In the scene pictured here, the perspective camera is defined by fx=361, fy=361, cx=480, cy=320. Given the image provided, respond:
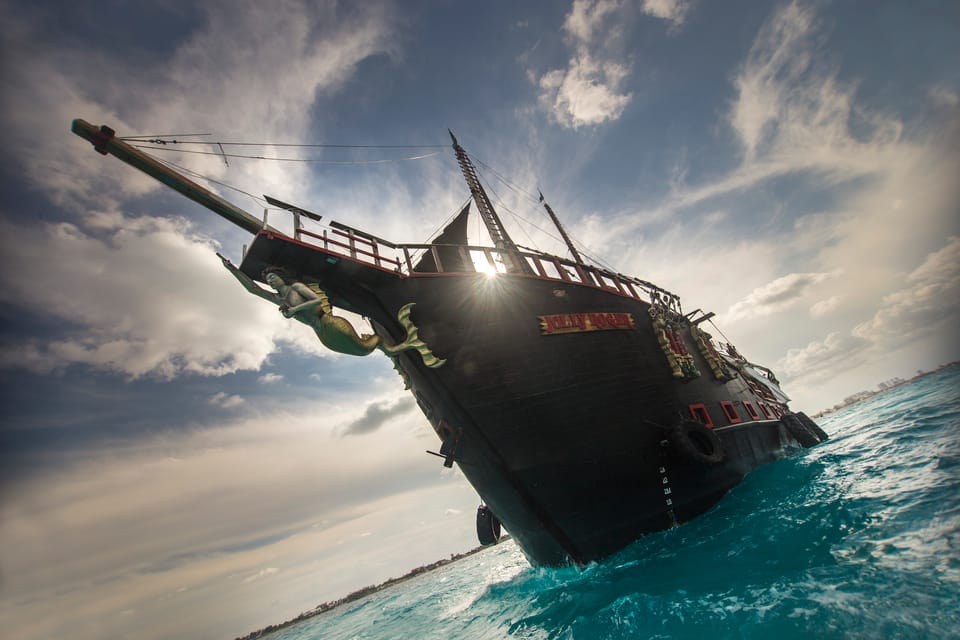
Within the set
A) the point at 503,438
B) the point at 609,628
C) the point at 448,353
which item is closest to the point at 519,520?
the point at 503,438

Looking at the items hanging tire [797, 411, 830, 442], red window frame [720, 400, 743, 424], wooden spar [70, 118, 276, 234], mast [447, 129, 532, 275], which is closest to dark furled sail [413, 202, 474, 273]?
mast [447, 129, 532, 275]

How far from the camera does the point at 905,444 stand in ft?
32.7

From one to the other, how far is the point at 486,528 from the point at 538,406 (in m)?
7.59

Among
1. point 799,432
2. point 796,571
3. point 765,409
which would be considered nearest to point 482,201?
point 796,571

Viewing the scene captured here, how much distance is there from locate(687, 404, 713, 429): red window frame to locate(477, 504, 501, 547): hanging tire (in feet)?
25.1

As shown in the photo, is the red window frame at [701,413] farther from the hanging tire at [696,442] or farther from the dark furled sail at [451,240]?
the dark furled sail at [451,240]

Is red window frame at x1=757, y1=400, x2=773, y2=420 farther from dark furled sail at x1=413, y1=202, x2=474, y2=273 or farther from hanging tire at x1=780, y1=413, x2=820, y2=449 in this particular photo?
dark furled sail at x1=413, y1=202, x2=474, y2=273

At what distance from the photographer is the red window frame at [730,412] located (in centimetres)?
1260

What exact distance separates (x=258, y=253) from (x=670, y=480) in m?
10.9

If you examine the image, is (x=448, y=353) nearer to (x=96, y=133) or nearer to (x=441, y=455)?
(x=441, y=455)

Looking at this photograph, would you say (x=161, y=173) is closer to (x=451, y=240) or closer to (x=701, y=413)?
(x=451, y=240)

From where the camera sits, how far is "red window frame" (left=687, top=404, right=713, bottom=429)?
35.0 feet

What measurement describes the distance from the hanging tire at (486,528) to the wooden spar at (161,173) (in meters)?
11.7

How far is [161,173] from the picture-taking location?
6754mm
